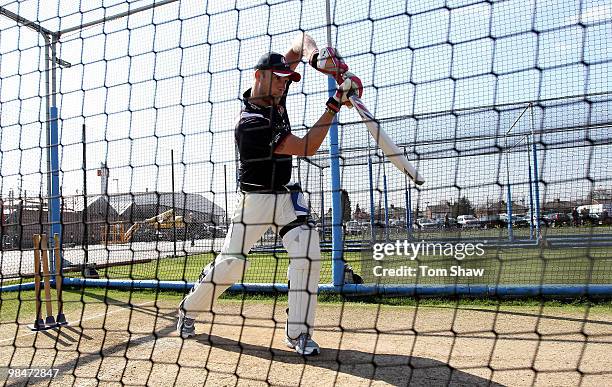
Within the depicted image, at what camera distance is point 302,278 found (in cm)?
310

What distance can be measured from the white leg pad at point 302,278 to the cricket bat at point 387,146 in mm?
837

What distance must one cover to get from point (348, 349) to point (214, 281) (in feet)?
3.20

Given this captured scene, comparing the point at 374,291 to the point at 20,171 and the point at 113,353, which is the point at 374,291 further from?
the point at 20,171

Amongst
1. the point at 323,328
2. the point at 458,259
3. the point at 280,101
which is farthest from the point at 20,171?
the point at 458,259

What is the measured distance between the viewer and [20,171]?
349cm

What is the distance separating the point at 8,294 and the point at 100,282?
5.32ft

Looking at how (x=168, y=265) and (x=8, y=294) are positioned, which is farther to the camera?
(x=168, y=265)

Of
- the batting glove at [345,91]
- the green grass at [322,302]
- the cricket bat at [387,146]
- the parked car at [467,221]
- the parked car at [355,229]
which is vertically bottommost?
the green grass at [322,302]

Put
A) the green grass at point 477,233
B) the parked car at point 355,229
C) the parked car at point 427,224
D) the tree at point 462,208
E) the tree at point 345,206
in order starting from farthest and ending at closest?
the parked car at point 355,229, the parked car at point 427,224, the green grass at point 477,233, the tree at point 462,208, the tree at point 345,206

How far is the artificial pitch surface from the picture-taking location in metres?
2.61

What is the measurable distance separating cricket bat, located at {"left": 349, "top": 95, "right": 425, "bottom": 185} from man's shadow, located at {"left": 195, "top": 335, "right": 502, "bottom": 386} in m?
1.02

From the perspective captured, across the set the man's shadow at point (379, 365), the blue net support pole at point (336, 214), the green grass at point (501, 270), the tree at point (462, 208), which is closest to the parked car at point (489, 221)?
the tree at point (462, 208)

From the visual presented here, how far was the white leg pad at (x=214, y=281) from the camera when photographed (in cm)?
320

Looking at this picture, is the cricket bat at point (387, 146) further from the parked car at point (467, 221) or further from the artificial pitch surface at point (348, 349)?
the parked car at point (467, 221)
